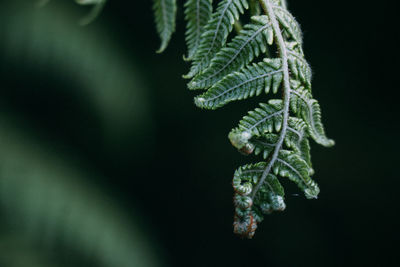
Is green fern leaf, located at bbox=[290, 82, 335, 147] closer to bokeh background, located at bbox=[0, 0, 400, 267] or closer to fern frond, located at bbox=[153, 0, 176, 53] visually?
fern frond, located at bbox=[153, 0, 176, 53]

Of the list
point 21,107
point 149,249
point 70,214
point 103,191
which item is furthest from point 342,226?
point 21,107

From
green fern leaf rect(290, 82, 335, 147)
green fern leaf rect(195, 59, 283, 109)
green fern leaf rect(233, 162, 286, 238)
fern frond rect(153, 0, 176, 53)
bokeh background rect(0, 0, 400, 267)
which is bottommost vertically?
bokeh background rect(0, 0, 400, 267)

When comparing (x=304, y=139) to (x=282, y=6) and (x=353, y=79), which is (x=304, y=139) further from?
(x=353, y=79)

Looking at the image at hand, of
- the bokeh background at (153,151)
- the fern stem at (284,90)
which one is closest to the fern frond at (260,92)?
the fern stem at (284,90)

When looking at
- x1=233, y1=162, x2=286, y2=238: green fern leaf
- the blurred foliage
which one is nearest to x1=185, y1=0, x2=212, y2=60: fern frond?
x1=233, y1=162, x2=286, y2=238: green fern leaf

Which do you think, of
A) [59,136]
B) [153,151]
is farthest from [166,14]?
[153,151]

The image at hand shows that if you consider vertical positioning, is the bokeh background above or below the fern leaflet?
below
